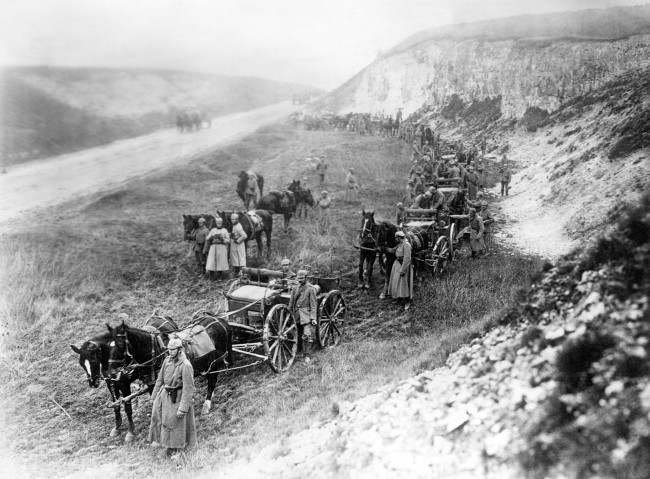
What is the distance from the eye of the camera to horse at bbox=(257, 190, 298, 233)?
16.7m

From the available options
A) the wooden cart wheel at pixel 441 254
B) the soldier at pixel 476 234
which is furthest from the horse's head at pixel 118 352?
the soldier at pixel 476 234

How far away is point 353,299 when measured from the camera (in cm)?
1226

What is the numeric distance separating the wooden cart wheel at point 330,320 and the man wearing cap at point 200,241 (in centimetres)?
529

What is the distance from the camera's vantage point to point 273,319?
8617 millimetres

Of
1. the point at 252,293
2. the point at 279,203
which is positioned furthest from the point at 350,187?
the point at 252,293

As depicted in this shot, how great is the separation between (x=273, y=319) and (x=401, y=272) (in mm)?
3877

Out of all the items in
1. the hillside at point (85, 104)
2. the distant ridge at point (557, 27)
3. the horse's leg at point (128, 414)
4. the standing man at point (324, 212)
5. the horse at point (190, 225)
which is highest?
the distant ridge at point (557, 27)

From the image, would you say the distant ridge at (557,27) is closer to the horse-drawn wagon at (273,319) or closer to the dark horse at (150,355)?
the horse-drawn wagon at (273,319)

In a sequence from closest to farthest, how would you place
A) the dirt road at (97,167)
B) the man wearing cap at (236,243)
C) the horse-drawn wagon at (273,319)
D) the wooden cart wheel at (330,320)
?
the horse-drawn wagon at (273,319) → the wooden cart wheel at (330,320) → the man wearing cap at (236,243) → the dirt road at (97,167)

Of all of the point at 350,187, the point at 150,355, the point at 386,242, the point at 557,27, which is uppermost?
the point at 557,27

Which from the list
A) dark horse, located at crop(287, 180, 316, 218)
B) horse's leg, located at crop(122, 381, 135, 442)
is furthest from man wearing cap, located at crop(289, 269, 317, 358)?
dark horse, located at crop(287, 180, 316, 218)

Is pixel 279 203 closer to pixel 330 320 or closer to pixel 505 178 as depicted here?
Answer: pixel 330 320

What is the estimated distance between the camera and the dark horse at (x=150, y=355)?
7.02 metres

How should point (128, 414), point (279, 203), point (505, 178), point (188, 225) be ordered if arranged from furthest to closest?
point (505, 178) → point (279, 203) → point (188, 225) → point (128, 414)
